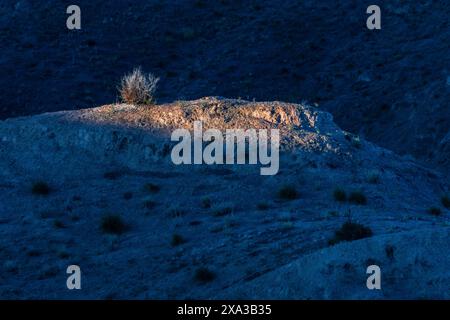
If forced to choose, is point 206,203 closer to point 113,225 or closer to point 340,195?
point 113,225

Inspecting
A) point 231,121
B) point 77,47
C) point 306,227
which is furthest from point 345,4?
point 306,227

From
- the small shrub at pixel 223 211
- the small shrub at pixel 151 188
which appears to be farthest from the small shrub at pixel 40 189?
the small shrub at pixel 223 211

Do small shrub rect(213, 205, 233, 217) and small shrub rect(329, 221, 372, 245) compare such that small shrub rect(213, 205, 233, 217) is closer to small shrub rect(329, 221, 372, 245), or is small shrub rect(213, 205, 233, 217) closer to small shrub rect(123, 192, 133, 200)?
small shrub rect(123, 192, 133, 200)

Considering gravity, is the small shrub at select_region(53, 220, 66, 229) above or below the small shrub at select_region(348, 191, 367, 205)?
below

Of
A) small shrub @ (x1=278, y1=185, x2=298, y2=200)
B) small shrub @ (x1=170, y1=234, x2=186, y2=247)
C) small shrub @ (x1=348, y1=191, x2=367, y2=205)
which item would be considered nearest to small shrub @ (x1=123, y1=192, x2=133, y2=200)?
small shrub @ (x1=278, y1=185, x2=298, y2=200)

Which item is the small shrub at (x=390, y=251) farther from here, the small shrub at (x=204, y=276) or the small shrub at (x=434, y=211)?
the small shrub at (x=434, y=211)

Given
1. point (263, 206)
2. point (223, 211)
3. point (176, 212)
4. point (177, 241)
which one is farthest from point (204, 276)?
point (263, 206)
